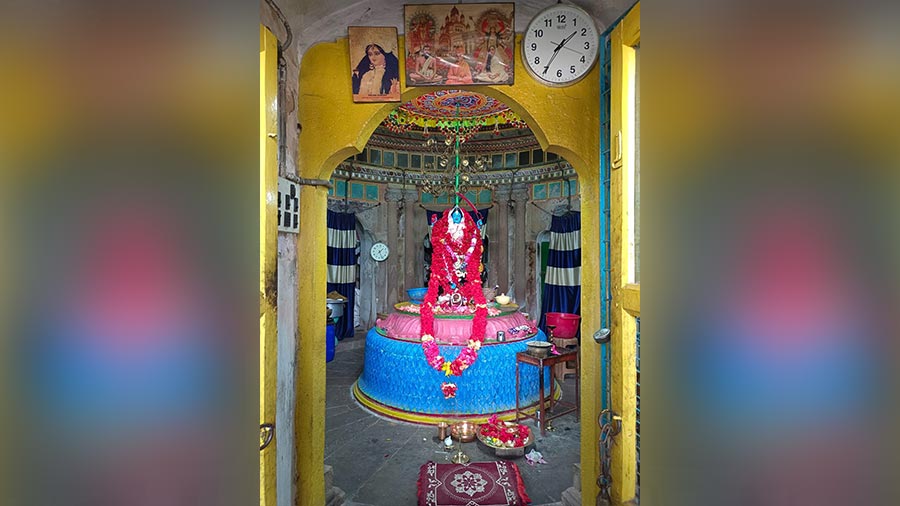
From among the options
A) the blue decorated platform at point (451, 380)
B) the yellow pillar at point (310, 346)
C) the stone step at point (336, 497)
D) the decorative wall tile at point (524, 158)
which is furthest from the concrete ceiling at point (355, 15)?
the decorative wall tile at point (524, 158)

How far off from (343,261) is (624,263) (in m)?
9.21

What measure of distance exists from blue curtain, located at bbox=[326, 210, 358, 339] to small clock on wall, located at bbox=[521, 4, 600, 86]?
7952 millimetres

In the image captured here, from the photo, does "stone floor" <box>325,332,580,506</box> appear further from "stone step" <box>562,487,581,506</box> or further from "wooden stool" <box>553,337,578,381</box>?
"wooden stool" <box>553,337,578,381</box>

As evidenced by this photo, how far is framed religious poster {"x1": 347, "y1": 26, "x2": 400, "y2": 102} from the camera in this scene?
10.2 feet

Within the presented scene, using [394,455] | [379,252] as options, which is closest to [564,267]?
[379,252]

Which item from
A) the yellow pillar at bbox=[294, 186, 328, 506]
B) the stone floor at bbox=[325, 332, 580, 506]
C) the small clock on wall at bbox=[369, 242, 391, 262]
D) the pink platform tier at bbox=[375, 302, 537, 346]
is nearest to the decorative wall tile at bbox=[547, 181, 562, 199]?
the pink platform tier at bbox=[375, 302, 537, 346]
